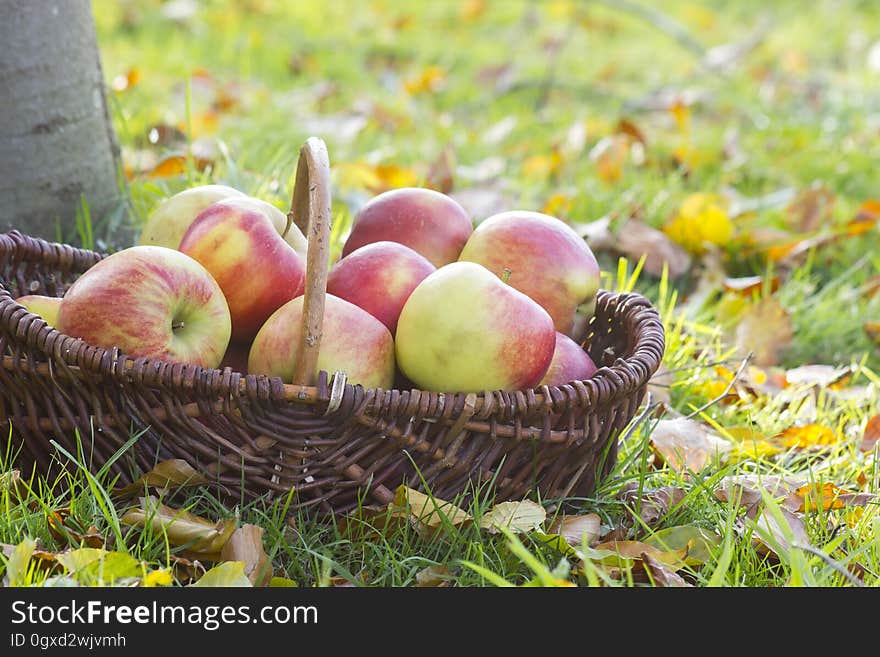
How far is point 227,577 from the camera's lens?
1.22 m

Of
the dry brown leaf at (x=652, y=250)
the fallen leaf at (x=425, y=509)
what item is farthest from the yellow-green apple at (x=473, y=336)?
the dry brown leaf at (x=652, y=250)

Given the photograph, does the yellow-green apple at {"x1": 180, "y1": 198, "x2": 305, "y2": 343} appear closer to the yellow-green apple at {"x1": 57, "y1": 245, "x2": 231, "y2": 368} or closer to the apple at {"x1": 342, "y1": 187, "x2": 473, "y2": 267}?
the yellow-green apple at {"x1": 57, "y1": 245, "x2": 231, "y2": 368}

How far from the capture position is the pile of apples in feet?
4.69

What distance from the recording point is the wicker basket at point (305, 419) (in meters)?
1.31

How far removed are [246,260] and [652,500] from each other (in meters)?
0.74

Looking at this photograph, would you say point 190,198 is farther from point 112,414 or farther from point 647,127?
point 647,127

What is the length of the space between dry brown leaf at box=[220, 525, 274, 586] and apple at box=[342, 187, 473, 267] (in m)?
0.66

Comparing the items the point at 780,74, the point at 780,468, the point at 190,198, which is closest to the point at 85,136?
the point at 190,198

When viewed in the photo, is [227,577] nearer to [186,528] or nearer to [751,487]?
[186,528]

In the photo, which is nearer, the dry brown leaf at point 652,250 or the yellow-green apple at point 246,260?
the yellow-green apple at point 246,260

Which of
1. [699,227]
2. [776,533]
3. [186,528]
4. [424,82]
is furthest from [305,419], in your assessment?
[424,82]

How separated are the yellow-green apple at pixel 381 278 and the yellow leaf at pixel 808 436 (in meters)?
0.76

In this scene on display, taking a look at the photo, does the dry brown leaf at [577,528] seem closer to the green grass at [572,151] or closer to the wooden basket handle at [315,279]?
the green grass at [572,151]
